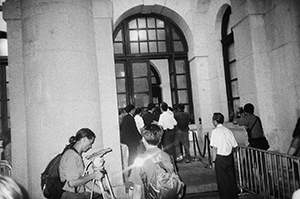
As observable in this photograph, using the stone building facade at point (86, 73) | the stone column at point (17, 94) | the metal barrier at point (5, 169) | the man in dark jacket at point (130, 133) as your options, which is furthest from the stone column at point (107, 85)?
the metal barrier at point (5, 169)

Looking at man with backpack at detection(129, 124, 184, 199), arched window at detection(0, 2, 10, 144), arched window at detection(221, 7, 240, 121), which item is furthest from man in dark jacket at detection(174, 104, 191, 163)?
arched window at detection(0, 2, 10, 144)

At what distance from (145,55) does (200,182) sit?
203 inches

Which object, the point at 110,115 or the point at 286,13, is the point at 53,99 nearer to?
the point at 110,115

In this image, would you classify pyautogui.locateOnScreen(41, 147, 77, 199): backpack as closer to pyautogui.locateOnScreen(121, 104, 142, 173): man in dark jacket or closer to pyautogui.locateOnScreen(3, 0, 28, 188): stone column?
pyautogui.locateOnScreen(3, 0, 28, 188): stone column

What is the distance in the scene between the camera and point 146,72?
9297 millimetres

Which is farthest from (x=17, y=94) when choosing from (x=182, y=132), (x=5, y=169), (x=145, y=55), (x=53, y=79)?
(x=145, y=55)

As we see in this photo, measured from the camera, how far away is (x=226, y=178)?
14.9 feet

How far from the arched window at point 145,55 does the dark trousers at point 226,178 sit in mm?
4973

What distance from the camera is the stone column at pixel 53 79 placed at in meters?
4.32

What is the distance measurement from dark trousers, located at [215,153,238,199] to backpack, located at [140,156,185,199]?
7.43 ft

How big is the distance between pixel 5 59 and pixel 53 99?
5129 mm

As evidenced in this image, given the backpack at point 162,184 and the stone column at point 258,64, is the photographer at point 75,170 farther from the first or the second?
the stone column at point 258,64

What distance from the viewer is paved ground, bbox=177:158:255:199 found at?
5383mm

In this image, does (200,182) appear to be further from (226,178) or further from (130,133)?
(130,133)
